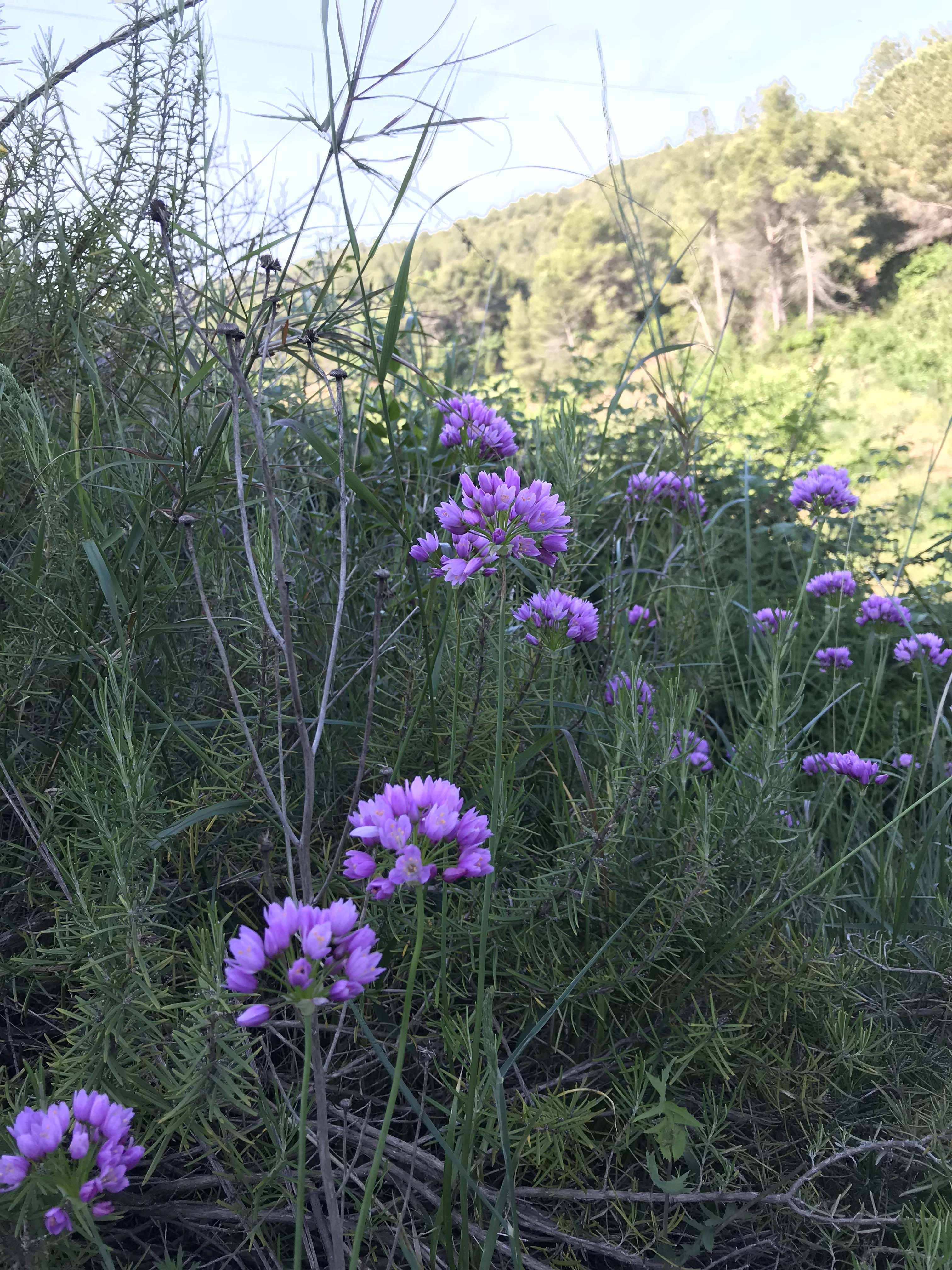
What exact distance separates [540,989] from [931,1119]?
1.63 ft

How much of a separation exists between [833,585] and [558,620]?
146 cm

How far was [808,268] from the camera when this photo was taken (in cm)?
2378

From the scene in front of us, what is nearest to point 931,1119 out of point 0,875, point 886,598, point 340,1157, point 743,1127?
point 743,1127

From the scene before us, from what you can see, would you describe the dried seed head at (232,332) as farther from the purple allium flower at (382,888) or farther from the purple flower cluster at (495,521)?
the purple allium flower at (382,888)

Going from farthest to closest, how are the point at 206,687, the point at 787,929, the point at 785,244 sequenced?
the point at 785,244, the point at 206,687, the point at 787,929

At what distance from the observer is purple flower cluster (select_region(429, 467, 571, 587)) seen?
99cm

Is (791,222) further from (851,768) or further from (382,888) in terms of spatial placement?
(382,888)

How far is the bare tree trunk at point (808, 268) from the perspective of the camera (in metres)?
23.1

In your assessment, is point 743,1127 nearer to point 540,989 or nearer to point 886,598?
point 540,989

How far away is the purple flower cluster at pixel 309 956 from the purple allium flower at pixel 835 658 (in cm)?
158

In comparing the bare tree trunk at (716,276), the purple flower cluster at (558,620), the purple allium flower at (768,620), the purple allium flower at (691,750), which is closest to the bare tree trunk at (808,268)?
the bare tree trunk at (716,276)

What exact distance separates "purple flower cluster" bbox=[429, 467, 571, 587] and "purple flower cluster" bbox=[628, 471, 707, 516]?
1.11 meters

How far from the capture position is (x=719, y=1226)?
3.06 ft

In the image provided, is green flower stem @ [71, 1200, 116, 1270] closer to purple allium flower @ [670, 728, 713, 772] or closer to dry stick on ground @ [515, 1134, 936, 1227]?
dry stick on ground @ [515, 1134, 936, 1227]
